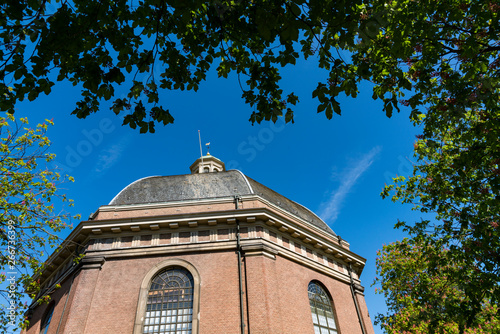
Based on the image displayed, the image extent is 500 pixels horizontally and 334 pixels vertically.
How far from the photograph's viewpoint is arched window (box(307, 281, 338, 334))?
1467 centimetres

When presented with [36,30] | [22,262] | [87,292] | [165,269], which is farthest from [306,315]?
[36,30]

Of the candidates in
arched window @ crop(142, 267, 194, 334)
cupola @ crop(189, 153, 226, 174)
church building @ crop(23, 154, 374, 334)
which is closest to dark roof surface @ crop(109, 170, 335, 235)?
church building @ crop(23, 154, 374, 334)

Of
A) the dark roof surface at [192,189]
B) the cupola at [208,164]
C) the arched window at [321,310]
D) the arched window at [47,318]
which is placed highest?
the cupola at [208,164]

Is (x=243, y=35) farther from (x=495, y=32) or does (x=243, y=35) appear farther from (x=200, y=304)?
(x=200, y=304)

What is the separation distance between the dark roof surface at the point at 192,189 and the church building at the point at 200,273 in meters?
0.13

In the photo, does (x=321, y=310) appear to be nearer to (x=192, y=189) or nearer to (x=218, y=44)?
(x=192, y=189)

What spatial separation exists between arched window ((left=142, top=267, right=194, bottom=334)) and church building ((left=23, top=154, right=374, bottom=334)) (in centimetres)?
4

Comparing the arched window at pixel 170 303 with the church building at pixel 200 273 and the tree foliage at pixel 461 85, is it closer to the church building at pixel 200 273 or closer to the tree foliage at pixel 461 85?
the church building at pixel 200 273

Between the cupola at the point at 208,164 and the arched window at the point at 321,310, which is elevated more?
the cupola at the point at 208,164

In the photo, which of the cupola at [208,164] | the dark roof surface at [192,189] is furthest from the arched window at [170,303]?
the cupola at [208,164]

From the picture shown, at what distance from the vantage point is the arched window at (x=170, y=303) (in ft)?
42.3

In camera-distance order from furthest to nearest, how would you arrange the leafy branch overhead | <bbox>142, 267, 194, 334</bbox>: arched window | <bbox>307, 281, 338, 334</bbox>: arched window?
<bbox>307, 281, 338, 334</bbox>: arched window, <bbox>142, 267, 194, 334</bbox>: arched window, the leafy branch overhead

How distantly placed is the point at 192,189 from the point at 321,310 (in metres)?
9.30

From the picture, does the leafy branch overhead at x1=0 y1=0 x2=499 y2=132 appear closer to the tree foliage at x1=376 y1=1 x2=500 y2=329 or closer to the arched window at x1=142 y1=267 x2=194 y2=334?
the tree foliage at x1=376 y1=1 x2=500 y2=329
